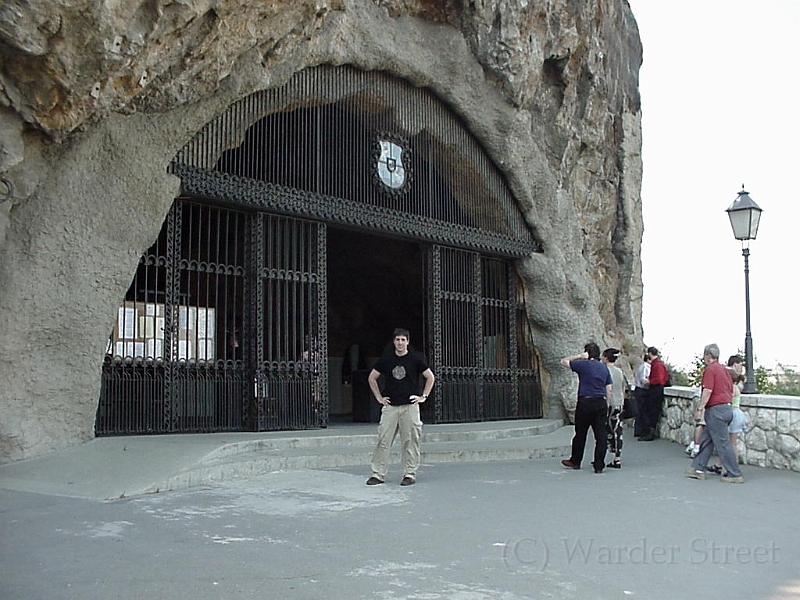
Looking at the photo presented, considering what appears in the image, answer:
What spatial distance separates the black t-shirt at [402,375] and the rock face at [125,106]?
325cm

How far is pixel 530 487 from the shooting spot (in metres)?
8.47

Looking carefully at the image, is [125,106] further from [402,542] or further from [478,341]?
[478,341]

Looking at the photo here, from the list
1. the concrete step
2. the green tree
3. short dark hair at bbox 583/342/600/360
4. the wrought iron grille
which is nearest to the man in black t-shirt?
the concrete step

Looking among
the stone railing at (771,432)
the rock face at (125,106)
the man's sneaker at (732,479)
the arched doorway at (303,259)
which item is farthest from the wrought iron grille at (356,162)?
the man's sneaker at (732,479)

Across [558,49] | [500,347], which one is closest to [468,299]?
[500,347]

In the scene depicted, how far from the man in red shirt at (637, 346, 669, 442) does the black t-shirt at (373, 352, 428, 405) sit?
271 inches

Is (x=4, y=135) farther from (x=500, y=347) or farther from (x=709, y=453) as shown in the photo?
(x=500, y=347)

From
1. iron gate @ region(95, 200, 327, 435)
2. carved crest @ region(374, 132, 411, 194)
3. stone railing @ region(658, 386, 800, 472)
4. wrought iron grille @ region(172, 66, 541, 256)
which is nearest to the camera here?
stone railing @ region(658, 386, 800, 472)

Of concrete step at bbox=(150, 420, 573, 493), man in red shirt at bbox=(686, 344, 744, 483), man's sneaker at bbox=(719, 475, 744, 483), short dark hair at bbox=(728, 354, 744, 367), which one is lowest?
man's sneaker at bbox=(719, 475, 744, 483)

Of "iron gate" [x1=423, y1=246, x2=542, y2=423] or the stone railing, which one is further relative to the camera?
"iron gate" [x1=423, y1=246, x2=542, y2=423]

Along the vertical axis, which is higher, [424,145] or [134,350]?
[424,145]

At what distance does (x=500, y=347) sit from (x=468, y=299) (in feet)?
4.64

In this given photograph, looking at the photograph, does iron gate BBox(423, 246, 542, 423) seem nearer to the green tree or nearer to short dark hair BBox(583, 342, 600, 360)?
the green tree

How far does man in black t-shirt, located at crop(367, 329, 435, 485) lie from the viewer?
8359 millimetres
